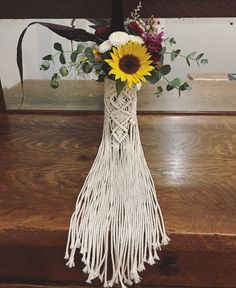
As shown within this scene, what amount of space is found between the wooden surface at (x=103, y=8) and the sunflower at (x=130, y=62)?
232 millimetres

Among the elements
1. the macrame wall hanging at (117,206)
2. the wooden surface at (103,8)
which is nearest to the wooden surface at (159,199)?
the macrame wall hanging at (117,206)

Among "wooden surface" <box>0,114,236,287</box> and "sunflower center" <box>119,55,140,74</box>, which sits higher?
"sunflower center" <box>119,55,140,74</box>

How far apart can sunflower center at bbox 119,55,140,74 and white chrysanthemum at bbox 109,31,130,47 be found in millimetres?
22

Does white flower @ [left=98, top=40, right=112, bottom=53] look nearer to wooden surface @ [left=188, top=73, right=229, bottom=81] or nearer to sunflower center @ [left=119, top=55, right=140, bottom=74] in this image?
sunflower center @ [left=119, top=55, right=140, bottom=74]

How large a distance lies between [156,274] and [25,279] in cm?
23

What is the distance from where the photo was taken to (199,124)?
0.91 metres

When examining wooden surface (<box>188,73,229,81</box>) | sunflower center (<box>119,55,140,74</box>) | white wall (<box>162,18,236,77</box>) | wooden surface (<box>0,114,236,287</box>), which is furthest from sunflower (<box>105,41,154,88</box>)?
wooden surface (<box>188,73,229,81</box>)

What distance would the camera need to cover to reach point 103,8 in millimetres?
774

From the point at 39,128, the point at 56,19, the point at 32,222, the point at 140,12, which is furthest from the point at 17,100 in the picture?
the point at 32,222

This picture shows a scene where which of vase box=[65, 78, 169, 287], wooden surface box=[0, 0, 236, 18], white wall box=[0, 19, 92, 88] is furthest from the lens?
white wall box=[0, 19, 92, 88]

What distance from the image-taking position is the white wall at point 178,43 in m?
0.85

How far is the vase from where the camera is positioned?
1.75 feet

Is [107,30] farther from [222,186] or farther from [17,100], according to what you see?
[17,100]

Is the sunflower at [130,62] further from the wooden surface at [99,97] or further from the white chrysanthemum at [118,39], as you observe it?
the wooden surface at [99,97]
